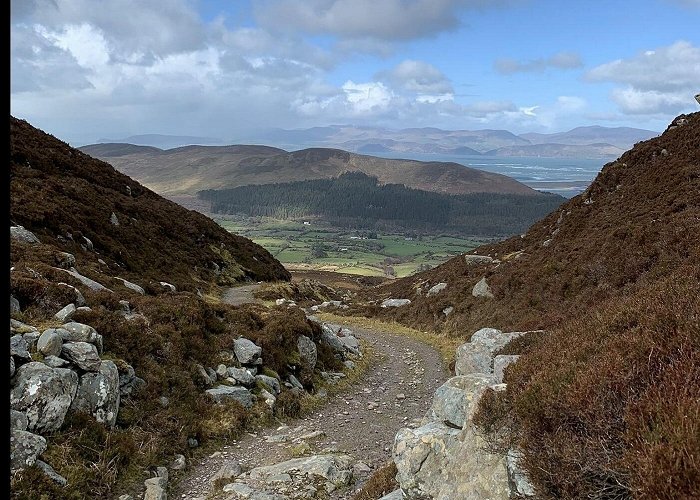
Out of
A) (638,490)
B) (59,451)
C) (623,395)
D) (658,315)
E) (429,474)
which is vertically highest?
(658,315)

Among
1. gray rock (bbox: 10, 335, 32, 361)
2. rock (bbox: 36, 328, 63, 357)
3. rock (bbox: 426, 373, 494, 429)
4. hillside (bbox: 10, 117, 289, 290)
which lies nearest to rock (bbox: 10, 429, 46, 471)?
gray rock (bbox: 10, 335, 32, 361)

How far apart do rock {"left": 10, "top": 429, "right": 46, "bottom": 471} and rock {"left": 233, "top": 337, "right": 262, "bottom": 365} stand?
690 centimetres

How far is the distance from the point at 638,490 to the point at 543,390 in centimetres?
183

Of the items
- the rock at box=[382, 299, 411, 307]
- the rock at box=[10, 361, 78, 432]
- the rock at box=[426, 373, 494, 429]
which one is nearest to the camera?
the rock at box=[426, 373, 494, 429]

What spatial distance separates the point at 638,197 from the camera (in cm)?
2775

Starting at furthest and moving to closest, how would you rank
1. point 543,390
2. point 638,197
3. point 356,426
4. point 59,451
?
point 638,197 < point 356,426 < point 59,451 < point 543,390

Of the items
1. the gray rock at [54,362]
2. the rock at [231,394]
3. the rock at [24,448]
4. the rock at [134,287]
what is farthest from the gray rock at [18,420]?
the rock at [134,287]

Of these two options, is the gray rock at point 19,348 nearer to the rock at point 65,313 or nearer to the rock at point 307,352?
the rock at point 65,313

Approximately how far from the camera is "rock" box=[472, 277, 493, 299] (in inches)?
1013

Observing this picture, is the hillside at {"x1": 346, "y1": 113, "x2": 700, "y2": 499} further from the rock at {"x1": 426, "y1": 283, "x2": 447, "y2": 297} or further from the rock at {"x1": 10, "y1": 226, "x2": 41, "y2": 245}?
the rock at {"x1": 10, "y1": 226, "x2": 41, "y2": 245}

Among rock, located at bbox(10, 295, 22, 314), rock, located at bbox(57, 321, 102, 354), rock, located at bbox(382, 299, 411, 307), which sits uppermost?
rock, located at bbox(10, 295, 22, 314)

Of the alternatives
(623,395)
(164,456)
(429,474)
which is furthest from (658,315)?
(164,456)

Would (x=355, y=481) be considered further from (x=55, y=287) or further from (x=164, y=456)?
(x=55, y=287)

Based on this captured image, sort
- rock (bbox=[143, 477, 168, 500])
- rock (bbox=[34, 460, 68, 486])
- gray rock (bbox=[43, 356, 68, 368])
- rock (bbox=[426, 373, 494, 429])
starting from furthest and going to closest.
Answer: gray rock (bbox=[43, 356, 68, 368]), rock (bbox=[143, 477, 168, 500]), rock (bbox=[34, 460, 68, 486]), rock (bbox=[426, 373, 494, 429])
